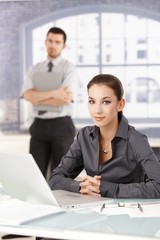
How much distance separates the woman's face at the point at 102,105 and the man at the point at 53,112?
190cm

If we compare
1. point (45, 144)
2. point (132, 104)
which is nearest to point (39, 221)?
point (45, 144)

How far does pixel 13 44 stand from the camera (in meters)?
6.38

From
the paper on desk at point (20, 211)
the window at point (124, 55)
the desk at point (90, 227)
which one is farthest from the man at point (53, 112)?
the desk at point (90, 227)

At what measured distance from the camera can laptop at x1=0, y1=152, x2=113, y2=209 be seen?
2.04m

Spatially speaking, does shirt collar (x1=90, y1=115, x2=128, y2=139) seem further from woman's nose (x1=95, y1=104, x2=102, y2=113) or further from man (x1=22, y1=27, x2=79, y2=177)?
man (x1=22, y1=27, x2=79, y2=177)

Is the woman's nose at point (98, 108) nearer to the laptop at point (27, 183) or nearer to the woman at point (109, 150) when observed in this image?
the woman at point (109, 150)

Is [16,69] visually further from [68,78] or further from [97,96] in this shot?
[97,96]

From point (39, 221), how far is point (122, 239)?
0.36 meters

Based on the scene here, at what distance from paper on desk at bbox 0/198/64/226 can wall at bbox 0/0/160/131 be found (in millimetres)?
4221

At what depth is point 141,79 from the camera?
6281 mm

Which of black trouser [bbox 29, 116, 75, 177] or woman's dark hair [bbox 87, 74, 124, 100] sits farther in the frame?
black trouser [bbox 29, 116, 75, 177]

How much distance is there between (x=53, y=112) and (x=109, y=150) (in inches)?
78.5

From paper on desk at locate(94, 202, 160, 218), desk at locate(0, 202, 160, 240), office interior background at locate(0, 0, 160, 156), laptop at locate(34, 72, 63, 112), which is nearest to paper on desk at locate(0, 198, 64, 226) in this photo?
desk at locate(0, 202, 160, 240)

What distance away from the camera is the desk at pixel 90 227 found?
1676mm
